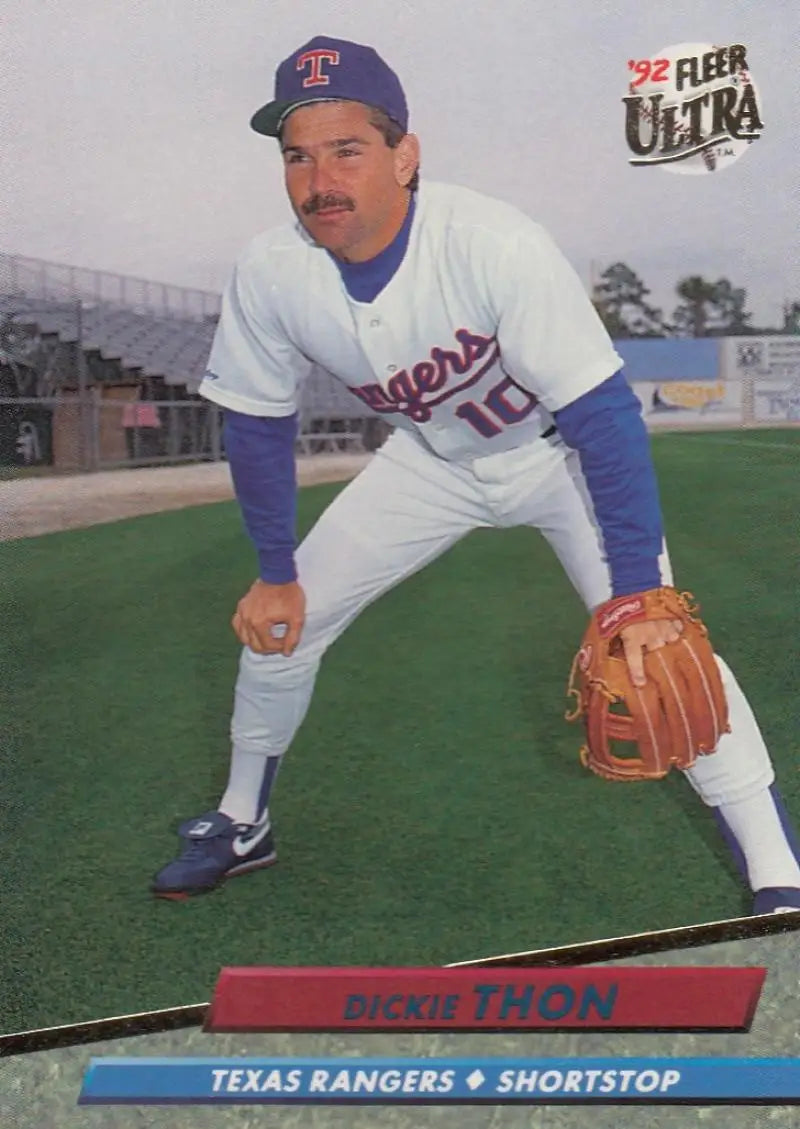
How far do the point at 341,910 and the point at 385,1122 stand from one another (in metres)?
0.33

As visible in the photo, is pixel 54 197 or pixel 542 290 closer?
pixel 542 290

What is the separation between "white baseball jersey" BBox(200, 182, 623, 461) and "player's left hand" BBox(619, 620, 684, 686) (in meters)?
0.35

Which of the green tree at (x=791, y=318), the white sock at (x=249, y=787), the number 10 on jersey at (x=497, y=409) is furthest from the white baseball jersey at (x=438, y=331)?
the white sock at (x=249, y=787)

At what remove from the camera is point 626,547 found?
161cm

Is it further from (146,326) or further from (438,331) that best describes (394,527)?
(146,326)

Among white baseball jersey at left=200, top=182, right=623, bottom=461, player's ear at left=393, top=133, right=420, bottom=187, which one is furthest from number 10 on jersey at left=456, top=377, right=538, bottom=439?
player's ear at left=393, top=133, right=420, bottom=187

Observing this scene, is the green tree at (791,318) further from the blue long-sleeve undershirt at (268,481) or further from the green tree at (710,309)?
the blue long-sleeve undershirt at (268,481)

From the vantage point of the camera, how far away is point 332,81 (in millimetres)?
1614

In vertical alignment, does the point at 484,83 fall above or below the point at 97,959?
above

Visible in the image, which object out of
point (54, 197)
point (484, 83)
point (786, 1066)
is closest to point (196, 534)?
point (54, 197)

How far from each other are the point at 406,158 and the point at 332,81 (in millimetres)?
160

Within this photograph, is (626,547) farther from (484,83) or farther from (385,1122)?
(385,1122)

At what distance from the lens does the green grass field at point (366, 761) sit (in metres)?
1.75

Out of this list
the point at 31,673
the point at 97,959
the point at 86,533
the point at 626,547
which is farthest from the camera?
the point at 86,533
